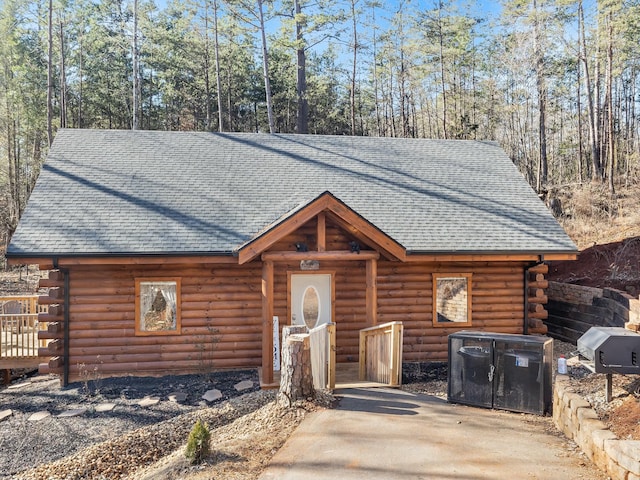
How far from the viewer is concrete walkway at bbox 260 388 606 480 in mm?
4715

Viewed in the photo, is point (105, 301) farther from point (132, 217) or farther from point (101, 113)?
point (101, 113)

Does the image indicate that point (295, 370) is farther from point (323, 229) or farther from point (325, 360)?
point (323, 229)

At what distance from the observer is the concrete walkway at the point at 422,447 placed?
471 centimetres

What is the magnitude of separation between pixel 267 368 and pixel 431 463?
4.05m

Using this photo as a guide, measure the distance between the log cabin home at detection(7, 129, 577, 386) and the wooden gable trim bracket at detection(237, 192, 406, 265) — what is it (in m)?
0.03

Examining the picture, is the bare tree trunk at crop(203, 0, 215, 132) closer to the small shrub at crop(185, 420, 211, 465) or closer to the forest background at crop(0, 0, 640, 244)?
the forest background at crop(0, 0, 640, 244)

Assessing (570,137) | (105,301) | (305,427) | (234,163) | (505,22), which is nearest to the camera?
(305,427)

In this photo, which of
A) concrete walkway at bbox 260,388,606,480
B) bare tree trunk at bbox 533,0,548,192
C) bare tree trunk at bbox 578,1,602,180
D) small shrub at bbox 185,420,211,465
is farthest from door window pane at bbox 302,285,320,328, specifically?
bare tree trunk at bbox 578,1,602,180

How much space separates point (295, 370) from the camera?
649 cm

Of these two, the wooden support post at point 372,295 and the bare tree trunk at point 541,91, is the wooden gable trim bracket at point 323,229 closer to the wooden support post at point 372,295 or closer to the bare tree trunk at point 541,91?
the wooden support post at point 372,295

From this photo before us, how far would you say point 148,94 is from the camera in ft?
98.2

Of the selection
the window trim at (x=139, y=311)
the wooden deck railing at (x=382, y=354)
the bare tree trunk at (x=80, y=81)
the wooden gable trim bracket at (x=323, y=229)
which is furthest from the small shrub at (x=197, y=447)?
the bare tree trunk at (x=80, y=81)

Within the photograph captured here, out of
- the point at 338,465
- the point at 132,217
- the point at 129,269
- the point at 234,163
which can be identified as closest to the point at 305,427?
the point at 338,465

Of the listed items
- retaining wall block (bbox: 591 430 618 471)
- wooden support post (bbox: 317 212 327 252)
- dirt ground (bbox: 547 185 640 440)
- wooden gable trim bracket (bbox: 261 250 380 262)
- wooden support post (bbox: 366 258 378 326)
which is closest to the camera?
retaining wall block (bbox: 591 430 618 471)
